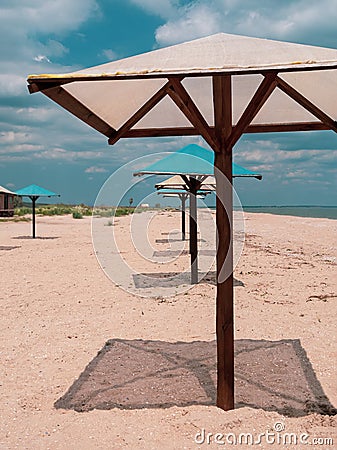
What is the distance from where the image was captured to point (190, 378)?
390 centimetres

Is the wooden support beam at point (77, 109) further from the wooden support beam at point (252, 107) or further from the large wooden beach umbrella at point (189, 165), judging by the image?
the large wooden beach umbrella at point (189, 165)

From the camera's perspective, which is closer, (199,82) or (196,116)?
(196,116)

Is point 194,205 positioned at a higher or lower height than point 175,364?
higher

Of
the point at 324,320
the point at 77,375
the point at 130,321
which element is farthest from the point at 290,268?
the point at 77,375

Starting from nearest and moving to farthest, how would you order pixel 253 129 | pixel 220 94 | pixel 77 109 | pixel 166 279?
1. pixel 220 94
2. pixel 77 109
3. pixel 253 129
4. pixel 166 279

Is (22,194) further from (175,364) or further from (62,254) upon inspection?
(175,364)

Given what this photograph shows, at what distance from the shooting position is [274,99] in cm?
447

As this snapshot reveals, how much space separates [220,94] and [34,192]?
51.3 feet

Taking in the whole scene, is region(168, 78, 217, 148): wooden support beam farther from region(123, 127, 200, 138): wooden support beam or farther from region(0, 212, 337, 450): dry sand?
region(0, 212, 337, 450): dry sand

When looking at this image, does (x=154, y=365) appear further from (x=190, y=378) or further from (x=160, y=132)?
(x=160, y=132)

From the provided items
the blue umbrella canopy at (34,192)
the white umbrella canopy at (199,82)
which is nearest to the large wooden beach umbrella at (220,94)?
the white umbrella canopy at (199,82)

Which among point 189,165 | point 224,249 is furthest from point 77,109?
point 189,165

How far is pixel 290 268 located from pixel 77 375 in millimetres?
6723

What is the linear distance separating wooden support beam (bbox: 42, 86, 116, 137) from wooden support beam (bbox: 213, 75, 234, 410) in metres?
1.13
